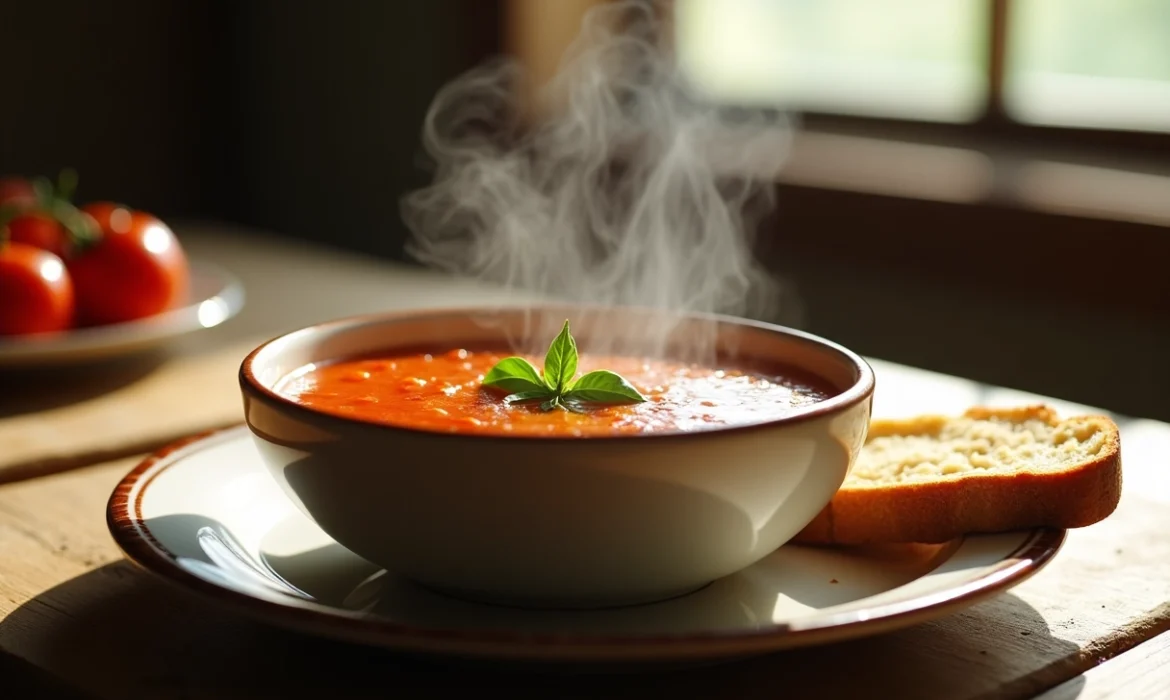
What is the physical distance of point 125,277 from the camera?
1857mm

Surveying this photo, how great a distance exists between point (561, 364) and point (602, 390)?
0.11 feet

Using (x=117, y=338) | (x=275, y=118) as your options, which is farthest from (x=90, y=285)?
(x=275, y=118)

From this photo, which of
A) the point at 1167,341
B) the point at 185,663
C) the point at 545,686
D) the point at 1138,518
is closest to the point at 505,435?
the point at 545,686

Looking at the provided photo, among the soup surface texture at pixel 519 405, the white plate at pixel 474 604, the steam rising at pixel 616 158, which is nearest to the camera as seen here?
the white plate at pixel 474 604

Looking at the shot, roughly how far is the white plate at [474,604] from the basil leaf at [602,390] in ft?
0.47

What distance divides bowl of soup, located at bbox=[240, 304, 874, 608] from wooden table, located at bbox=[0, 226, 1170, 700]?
6 centimetres

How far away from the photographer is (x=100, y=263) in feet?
6.15

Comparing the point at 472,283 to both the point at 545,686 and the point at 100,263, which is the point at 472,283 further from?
the point at 545,686

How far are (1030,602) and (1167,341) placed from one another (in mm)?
1833

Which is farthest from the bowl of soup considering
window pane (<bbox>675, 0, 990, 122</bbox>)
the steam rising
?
window pane (<bbox>675, 0, 990, 122</bbox>)

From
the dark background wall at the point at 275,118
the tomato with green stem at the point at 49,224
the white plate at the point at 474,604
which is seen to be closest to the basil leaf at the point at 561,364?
the white plate at the point at 474,604

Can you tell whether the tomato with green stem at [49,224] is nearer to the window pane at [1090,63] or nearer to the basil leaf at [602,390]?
the basil leaf at [602,390]

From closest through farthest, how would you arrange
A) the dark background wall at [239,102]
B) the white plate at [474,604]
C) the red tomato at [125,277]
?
1. the white plate at [474,604]
2. the red tomato at [125,277]
3. the dark background wall at [239,102]

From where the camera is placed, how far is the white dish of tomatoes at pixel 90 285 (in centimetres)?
165
